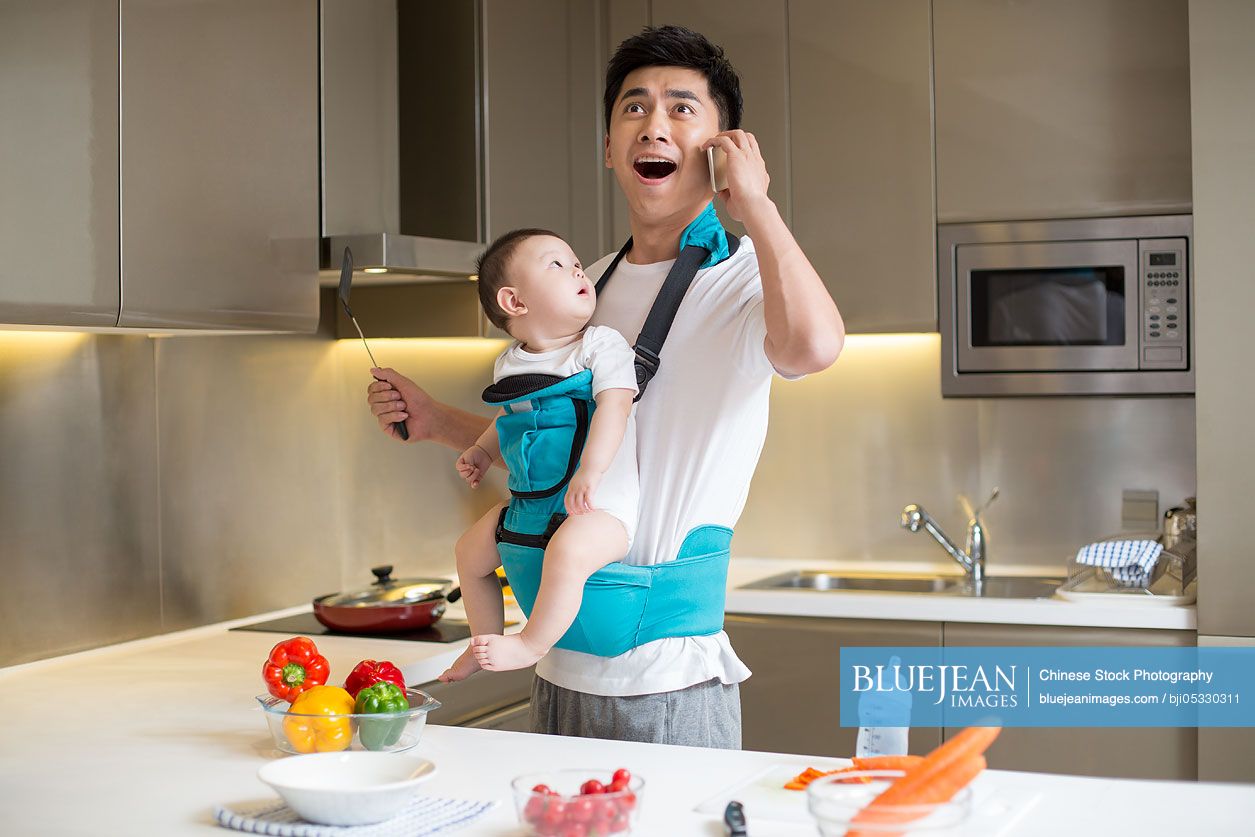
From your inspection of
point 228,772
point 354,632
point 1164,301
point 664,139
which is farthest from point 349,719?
point 1164,301

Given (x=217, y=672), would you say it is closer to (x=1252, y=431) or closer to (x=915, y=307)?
(x=915, y=307)

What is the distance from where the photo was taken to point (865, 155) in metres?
3.38

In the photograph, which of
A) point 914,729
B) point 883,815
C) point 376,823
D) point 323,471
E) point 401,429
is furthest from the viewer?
point 323,471

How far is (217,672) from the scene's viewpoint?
246cm

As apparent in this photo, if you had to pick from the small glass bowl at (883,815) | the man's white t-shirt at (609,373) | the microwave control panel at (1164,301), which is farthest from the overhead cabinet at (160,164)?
the microwave control panel at (1164,301)

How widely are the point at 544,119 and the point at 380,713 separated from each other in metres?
2.06

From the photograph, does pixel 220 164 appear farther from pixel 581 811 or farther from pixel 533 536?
pixel 581 811

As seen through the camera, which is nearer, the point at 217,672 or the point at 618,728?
the point at 618,728

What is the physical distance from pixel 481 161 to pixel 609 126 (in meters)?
1.20

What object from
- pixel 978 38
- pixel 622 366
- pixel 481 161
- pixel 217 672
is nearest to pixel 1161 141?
pixel 978 38

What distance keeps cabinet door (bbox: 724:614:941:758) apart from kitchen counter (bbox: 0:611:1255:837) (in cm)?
117

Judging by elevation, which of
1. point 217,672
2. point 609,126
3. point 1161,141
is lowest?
point 217,672

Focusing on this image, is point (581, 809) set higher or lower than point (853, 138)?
lower

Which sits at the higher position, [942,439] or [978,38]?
[978,38]
